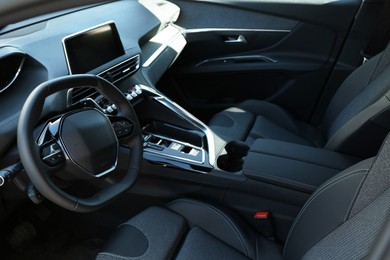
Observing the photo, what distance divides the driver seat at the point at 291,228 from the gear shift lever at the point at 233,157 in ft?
0.55

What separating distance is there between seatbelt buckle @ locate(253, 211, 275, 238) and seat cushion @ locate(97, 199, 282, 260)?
0.04 metres

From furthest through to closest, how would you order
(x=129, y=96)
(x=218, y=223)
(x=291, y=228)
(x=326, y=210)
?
(x=129, y=96), (x=218, y=223), (x=291, y=228), (x=326, y=210)

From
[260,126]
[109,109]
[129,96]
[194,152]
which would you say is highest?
[109,109]

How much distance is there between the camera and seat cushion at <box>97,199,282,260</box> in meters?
1.21

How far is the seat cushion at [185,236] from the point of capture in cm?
121

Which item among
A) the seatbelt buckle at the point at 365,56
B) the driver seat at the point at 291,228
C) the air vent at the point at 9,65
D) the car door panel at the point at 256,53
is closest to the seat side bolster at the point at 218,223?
the driver seat at the point at 291,228

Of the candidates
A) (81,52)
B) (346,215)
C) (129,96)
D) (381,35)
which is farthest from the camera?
(381,35)

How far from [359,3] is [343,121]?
2.70 feet

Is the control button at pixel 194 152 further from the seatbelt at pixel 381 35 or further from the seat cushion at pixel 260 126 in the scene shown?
the seatbelt at pixel 381 35

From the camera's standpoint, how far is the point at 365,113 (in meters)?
1.42

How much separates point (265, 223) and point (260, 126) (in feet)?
1.90

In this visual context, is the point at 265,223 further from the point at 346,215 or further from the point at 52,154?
the point at 52,154

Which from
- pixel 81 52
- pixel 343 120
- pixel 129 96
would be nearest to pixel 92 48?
pixel 81 52

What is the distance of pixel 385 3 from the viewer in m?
2.01
